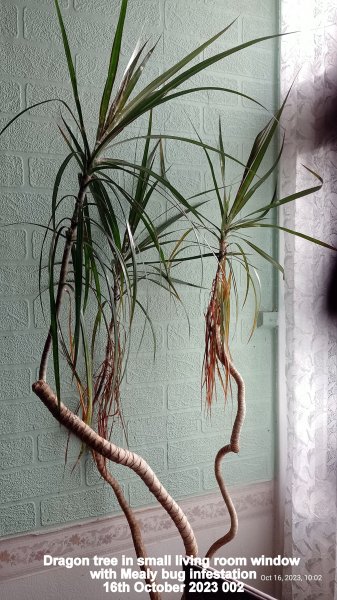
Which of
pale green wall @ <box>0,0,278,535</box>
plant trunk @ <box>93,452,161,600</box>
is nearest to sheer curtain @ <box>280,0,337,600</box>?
pale green wall @ <box>0,0,278,535</box>

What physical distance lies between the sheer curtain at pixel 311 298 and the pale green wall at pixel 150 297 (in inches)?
5.7

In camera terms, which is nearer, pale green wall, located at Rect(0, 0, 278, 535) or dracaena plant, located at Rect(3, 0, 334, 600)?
dracaena plant, located at Rect(3, 0, 334, 600)

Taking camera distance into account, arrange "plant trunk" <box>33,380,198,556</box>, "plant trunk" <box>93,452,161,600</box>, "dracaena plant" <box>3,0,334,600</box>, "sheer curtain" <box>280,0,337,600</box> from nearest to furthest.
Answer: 1. "dracaena plant" <box>3,0,334,600</box>
2. "plant trunk" <box>33,380,198,556</box>
3. "plant trunk" <box>93,452,161,600</box>
4. "sheer curtain" <box>280,0,337,600</box>

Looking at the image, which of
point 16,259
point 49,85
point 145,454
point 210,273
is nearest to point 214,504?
point 145,454

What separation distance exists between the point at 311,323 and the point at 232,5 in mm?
1114

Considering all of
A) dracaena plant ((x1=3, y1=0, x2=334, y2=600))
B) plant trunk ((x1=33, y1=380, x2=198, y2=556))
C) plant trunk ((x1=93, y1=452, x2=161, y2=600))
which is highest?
dracaena plant ((x1=3, y1=0, x2=334, y2=600))

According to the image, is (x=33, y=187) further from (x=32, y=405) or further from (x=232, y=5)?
(x=232, y=5)

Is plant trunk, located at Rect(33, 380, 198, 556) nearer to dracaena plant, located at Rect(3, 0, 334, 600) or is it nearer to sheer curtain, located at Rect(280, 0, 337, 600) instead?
dracaena plant, located at Rect(3, 0, 334, 600)

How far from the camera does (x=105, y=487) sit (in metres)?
2.26

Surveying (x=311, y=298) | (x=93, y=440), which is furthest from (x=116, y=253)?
(x=311, y=298)

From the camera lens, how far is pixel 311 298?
2.39 metres

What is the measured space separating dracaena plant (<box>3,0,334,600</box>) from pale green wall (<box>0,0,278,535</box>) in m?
0.08

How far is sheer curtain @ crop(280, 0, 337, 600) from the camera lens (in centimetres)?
231

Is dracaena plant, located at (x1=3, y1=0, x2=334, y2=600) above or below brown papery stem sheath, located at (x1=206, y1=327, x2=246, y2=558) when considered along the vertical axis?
above
